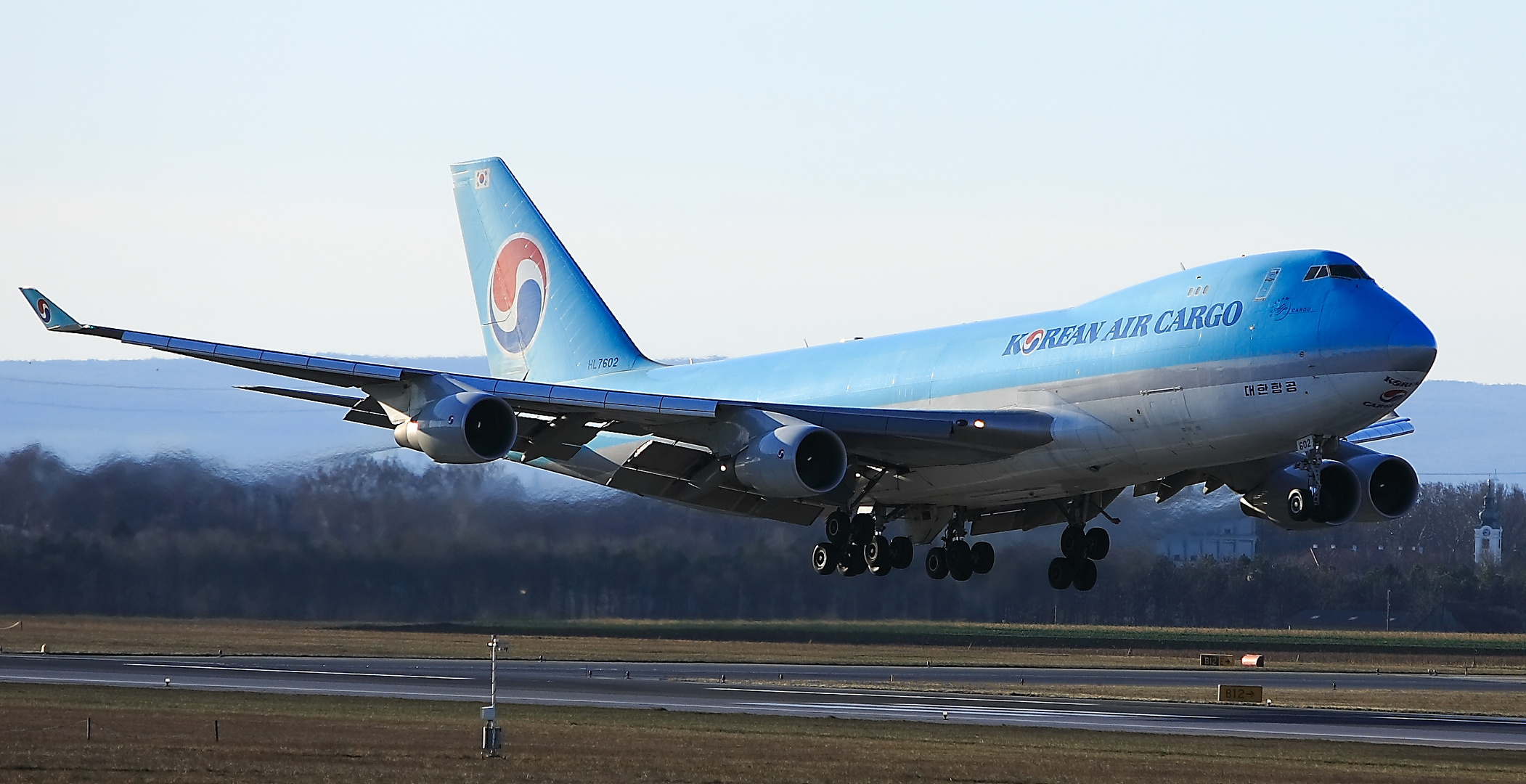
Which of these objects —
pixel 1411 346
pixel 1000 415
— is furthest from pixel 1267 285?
pixel 1000 415

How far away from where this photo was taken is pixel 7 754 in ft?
119

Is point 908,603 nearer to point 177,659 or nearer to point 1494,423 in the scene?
point 177,659

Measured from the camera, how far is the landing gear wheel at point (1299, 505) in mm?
34969

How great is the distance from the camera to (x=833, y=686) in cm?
6203

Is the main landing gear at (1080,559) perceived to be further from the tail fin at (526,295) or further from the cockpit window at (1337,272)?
the tail fin at (526,295)

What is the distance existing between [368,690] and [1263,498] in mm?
29211

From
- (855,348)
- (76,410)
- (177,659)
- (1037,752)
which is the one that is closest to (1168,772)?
(1037,752)

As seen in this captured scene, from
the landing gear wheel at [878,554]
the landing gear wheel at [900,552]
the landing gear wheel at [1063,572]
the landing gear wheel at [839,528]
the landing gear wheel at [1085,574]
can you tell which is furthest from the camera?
the landing gear wheel at [1063,572]

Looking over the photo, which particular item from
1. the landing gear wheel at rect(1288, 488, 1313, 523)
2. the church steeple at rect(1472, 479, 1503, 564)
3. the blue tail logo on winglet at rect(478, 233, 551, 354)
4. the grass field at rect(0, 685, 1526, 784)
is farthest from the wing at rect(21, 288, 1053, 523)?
the church steeple at rect(1472, 479, 1503, 564)

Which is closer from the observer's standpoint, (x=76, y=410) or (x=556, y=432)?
(x=556, y=432)

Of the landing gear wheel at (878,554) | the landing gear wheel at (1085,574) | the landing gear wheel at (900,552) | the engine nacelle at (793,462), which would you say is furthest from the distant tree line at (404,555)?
the engine nacelle at (793,462)

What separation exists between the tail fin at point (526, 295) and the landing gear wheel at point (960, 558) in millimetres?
10163

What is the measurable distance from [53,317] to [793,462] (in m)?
14.5

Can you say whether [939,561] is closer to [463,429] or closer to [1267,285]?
[1267,285]
